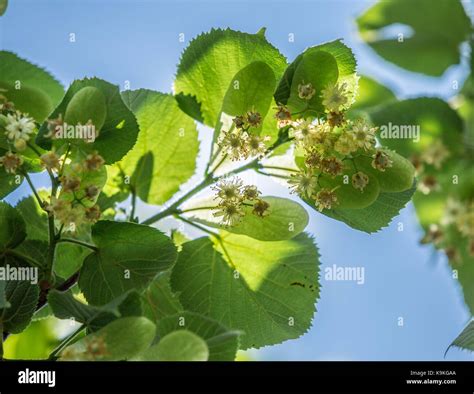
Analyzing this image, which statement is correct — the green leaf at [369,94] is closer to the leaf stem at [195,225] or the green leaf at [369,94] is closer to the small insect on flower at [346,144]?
the small insect on flower at [346,144]

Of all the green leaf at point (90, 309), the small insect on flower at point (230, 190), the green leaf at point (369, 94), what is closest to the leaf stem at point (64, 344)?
the green leaf at point (90, 309)

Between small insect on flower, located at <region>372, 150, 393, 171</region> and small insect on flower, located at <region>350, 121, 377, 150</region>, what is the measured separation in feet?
0.05

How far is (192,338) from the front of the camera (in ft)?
2.42

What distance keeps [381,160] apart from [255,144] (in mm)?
154

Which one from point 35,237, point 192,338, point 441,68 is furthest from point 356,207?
point 35,237

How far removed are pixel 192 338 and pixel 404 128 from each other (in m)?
0.34

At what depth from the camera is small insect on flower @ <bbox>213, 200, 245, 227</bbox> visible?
0.94 meters

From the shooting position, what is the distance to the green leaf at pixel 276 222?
0.92m

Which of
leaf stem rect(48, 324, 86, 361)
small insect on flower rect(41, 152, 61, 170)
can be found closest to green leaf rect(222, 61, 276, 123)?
small insect on flower rect(41, 152, 61, 170)

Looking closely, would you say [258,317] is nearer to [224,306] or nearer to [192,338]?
[224,306]

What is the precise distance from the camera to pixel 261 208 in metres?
0.92

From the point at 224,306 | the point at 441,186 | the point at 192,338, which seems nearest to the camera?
the point at 192,338
